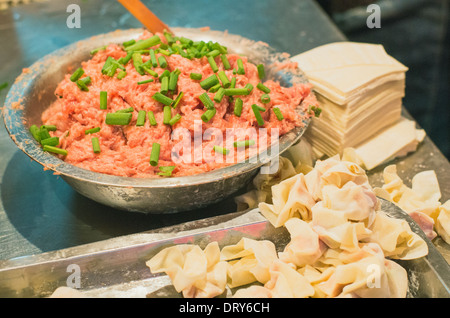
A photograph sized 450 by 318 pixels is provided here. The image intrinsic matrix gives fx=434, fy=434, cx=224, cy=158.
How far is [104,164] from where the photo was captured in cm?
188

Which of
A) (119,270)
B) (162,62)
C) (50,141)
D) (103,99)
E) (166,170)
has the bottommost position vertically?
(119,270)

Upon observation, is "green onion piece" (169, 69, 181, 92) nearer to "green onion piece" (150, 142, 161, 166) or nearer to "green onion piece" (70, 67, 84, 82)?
"green onion piece" (150, 142, 161, 166)

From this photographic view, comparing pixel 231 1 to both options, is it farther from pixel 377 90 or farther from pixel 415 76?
pixel 377 90

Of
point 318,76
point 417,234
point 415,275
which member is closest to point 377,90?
point 318,76

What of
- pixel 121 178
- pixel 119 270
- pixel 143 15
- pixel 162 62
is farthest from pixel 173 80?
pixel 119 270

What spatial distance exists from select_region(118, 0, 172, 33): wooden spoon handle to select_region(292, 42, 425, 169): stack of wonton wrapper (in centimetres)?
88

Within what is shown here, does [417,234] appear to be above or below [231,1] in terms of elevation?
below

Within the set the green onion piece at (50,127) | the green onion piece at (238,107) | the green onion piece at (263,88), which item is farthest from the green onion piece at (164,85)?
the green onion piece at (50,127)

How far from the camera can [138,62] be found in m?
2.20

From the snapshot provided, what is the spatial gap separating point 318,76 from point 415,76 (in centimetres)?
268

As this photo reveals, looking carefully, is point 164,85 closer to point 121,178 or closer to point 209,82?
point 209,82

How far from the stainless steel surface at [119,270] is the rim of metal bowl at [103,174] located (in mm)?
219

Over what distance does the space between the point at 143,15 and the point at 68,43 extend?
3.98 feet

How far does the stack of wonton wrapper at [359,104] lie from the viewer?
2.32m
